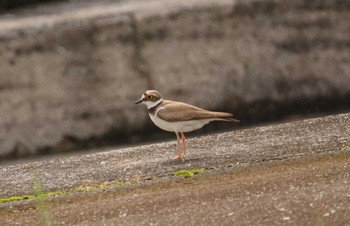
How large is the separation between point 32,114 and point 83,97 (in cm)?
38

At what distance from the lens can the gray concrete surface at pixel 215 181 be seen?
4391mm

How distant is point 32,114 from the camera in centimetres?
645

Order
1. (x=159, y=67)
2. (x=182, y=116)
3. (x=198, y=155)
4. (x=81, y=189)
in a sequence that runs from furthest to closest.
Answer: (x=159, y=67) < (x=198, y=155) < (x=182, y=116) < (x=81, y=189)

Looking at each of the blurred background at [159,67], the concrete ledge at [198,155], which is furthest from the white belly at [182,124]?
the blurred background at [159,67]

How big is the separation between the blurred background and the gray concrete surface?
0.97ft

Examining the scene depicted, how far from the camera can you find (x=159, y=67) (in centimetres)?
652

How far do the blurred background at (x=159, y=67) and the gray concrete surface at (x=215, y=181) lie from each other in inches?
11.7

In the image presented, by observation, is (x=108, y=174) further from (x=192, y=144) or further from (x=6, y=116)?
(x=6, y=116)

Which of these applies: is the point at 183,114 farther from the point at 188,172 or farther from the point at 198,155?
the point at 198,155

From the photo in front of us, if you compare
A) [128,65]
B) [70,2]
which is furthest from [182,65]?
[70,2]

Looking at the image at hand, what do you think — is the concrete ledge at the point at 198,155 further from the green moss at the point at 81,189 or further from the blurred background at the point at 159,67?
the blurred background at the point at 159,67

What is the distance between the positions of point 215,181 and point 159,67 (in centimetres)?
170

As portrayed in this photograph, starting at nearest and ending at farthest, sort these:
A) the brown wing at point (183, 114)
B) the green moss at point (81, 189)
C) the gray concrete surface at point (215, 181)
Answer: the gray concrete surface at point (215, 181) < the green moss at point (81, 189) < the brown wing at point (183, 114)

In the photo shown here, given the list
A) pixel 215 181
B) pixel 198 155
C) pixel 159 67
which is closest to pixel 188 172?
pixel 215 181
